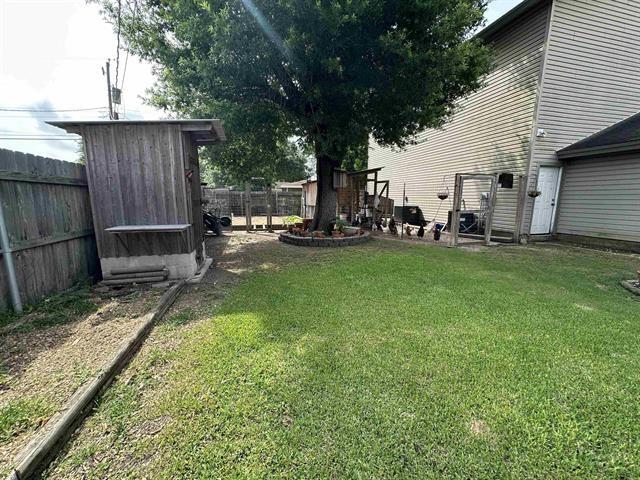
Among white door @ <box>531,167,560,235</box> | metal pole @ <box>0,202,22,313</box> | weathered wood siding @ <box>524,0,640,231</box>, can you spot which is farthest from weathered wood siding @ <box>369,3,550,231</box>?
metal pole @ <box>0,202,22,313</box>

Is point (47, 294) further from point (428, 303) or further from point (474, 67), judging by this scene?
point (474, 67)

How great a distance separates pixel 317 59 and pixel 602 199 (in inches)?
324

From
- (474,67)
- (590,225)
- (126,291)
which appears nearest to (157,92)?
(126,291)

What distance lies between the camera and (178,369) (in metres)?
2.24

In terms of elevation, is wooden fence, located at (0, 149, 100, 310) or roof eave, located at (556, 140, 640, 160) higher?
roof eave, located at (556, 140, 640, 160)

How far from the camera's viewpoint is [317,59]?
5.94m

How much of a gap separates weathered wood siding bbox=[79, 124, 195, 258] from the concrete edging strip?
7.00 ft

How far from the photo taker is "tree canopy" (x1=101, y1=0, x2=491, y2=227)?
5.48 m

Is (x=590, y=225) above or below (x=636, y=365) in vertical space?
above

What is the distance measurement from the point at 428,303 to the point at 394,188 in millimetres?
12539

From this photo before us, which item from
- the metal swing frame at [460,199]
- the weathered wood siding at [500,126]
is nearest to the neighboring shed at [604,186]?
the weathered wood siding at [500,126]

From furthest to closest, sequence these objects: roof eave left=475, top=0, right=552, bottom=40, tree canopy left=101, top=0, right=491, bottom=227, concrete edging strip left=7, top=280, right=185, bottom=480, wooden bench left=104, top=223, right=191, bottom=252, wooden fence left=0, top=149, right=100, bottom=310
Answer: roof eave left=475, top=0, right=552, bottom=40 < tree canopy left=101, top=0, right=491, bottom=227 < wooden bench left=104, top=223, right=191, bottom=252 < wooden fence left=0, top=149, right=100, bottom=310 < concrete edging strip left=7, top=280, right=185, bottom=480

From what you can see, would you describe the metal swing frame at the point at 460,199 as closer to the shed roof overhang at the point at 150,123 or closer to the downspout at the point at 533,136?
Result: the downspout at the point at 533,136

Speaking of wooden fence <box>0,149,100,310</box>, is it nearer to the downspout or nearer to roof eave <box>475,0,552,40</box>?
the downspout
